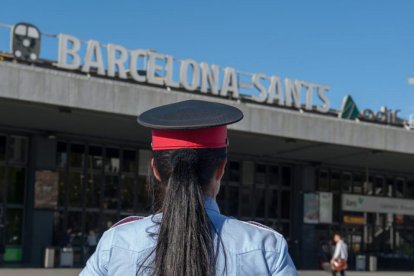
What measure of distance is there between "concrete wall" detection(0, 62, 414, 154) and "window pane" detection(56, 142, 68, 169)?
184 inches

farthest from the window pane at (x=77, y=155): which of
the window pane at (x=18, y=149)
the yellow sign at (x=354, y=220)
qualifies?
the yellow sign at (x=354, y=220)

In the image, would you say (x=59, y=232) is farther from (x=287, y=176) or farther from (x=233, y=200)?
(x=287, y=176)

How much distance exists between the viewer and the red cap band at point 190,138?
218 cm

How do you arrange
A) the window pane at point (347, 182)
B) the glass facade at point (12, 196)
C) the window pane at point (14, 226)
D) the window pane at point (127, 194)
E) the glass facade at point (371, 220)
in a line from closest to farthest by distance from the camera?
the glass facade at point (12, 196) < the window pane at point (14, 226) < the window pane at point (127, 194) < the glass facade at point (371, 220) < the window pane at point (347, 182)

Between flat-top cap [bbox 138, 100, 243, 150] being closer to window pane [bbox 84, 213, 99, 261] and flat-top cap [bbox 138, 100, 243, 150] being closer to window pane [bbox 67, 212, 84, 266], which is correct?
window pane [bbox 67, 212, 84, 266]

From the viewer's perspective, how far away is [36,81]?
20.5 m

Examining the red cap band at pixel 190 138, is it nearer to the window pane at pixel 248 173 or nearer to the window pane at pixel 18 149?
the window pane at pixel 18 149

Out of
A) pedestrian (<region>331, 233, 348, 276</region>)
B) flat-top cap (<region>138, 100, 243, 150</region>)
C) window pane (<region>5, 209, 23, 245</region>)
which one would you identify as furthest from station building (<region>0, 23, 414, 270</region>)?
flat-top cap (<region>138, 100, 243, 150</region>)

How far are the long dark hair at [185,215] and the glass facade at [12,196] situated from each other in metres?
23.6

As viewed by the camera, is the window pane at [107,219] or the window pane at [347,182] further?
the window pane at [347,182]

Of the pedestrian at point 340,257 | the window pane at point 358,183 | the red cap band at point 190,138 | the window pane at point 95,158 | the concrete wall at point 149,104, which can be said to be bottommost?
the pedestrian at point 340,257

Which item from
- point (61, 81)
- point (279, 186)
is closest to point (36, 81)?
point (61, 81)

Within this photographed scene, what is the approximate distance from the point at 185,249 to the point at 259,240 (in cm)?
21

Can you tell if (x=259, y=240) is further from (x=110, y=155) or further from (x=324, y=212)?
(x=324, y=212)
